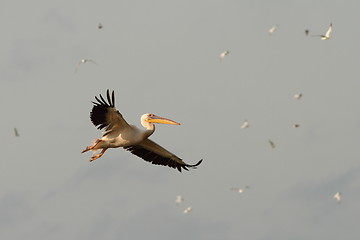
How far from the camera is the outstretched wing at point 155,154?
166 feet

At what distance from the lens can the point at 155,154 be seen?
168 ft

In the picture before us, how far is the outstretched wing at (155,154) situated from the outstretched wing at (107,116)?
2863mm

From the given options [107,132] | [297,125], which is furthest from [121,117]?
[297,125]

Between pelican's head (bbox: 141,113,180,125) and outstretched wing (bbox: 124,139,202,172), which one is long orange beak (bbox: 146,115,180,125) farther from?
outstretched wing (bbox: 124,139,202,172)

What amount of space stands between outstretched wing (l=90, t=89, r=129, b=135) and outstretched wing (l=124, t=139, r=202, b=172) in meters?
2.86

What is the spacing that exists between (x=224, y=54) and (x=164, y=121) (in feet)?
14.5

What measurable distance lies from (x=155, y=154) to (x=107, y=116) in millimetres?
4568

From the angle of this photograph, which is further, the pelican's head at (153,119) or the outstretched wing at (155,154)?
the outstretched wing at (155,154)

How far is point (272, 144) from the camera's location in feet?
163

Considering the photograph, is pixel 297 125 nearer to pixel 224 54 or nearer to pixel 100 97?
pixel 224 54

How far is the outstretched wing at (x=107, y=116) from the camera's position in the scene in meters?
46.5

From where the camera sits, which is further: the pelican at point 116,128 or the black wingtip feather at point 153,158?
the black wingtip feather at point 153,158

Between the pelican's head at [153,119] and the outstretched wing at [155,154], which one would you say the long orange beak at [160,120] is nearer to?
the pelican's head at [153,119]

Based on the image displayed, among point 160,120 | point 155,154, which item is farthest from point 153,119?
point 155,154
